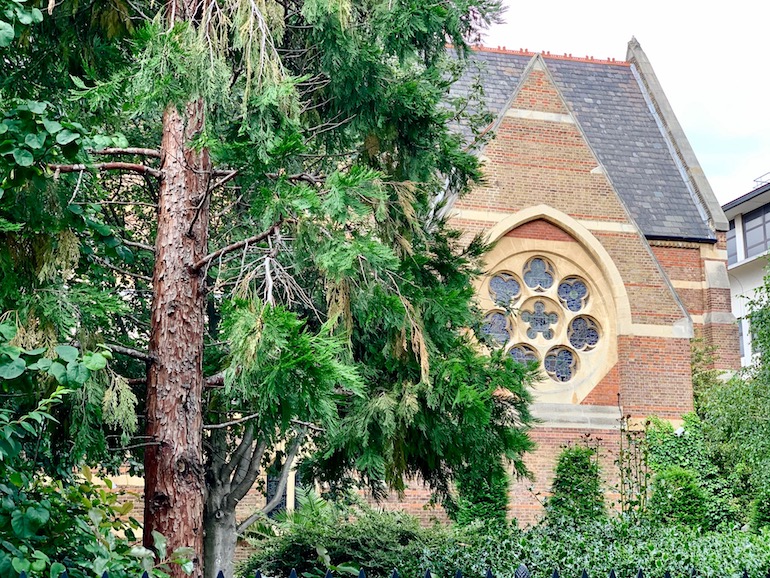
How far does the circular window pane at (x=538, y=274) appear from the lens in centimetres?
1911

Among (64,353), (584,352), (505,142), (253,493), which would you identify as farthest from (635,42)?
(64,353)

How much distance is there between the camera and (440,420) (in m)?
6.89

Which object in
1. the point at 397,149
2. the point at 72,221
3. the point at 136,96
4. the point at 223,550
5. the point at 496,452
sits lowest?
the point at 223,550

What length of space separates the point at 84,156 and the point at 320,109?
3.41 m

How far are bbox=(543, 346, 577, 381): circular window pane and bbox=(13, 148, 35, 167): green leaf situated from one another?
15.3 metres

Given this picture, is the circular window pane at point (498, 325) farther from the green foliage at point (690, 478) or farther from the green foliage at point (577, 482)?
the green foliage at point (690, 478)

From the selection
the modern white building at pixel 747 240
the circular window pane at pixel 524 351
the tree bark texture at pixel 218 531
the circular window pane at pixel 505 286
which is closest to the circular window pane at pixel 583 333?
the circular window pane at pixel 524 351

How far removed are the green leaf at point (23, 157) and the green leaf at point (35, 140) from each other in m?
0.04

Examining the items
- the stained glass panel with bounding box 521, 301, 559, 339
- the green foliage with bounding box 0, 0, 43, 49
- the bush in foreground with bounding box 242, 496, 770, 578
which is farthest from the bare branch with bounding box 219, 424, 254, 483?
the stained glass panel with bounding box 521, 301, 559, 339

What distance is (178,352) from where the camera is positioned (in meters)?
5.98

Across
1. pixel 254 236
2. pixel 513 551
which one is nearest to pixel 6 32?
pixel 254 236

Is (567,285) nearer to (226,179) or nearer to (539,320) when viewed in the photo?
(539,320)

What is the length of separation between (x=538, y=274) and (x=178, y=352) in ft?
46.0

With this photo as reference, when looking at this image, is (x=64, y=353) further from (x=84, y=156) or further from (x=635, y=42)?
(x=635, y=42)
